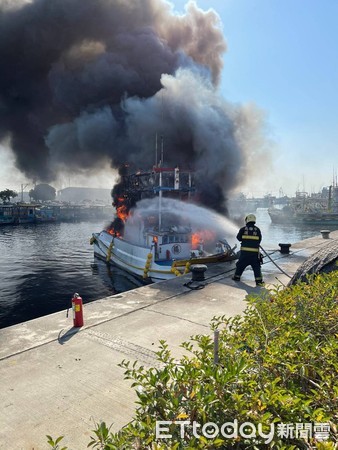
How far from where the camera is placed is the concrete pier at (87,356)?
324 centimetres

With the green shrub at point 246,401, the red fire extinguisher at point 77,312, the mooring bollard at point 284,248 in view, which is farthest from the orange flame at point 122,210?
the green shrub at point 246,401

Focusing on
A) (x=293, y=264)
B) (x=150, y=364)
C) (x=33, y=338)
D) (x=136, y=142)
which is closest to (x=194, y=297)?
(x=150, y=364)

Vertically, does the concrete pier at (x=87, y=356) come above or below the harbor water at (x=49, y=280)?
above

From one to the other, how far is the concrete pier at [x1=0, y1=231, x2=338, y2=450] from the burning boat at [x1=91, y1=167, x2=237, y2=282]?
5622mm

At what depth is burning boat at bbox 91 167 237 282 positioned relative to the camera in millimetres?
14086

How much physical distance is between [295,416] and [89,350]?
3.73 m

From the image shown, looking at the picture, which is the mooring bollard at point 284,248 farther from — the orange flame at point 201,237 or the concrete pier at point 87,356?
the concrete pier at point 87,356

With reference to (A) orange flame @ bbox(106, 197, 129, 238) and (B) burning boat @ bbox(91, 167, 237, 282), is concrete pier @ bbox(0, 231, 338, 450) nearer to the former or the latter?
(B) burning boat @ bbox(91, 167, 237, 282)

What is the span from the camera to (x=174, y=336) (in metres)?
5.26

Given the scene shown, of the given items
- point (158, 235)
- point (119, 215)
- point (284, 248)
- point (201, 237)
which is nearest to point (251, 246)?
Result: point (284, 248)

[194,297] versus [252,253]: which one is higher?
[252,253]

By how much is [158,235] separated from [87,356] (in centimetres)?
1026

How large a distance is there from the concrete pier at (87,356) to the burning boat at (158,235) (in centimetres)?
562

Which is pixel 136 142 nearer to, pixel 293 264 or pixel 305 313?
pixel 293 264
